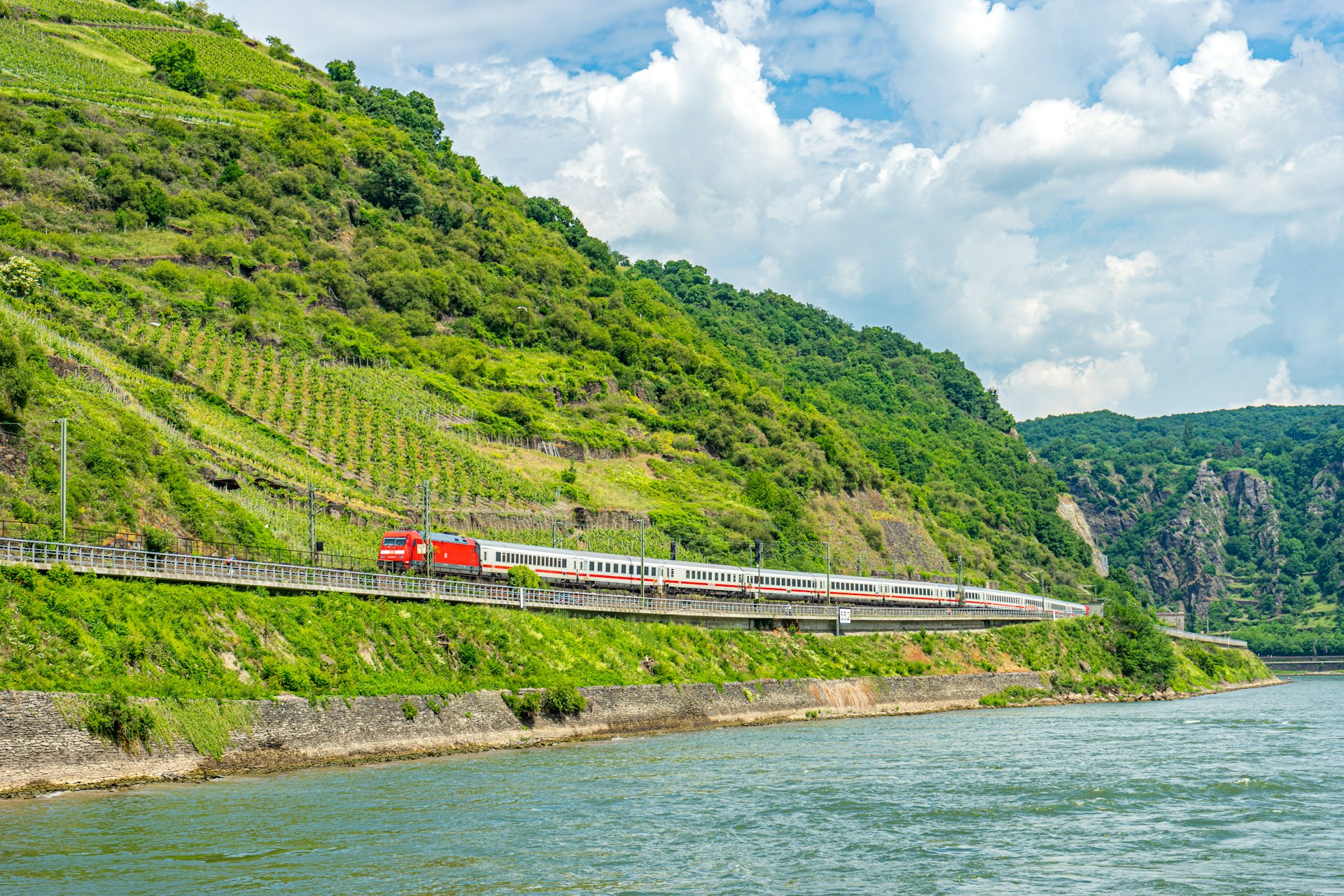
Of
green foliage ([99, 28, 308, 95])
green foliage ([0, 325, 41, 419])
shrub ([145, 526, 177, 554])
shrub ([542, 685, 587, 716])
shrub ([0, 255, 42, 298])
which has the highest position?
green foliage ([99, 28, 308, 95])

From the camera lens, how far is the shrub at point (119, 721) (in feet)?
123

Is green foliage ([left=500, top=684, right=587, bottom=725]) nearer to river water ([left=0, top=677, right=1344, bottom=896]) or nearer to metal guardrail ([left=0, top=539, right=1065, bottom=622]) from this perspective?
river water ([left=0, top=677, right=1344, bottom=896])

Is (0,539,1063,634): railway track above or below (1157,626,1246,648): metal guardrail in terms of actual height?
above

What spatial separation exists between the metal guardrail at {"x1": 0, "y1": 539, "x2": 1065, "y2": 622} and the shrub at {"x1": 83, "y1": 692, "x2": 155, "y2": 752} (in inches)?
255

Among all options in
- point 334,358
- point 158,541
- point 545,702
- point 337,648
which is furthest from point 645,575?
point 334,358

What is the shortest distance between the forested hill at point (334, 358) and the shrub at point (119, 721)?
1926 centimetres

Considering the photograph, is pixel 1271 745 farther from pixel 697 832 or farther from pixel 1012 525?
pixel 1012 525

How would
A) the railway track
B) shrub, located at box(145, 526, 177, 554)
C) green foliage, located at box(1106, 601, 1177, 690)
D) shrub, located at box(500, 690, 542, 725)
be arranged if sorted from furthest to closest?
green foliage, located at box(1106, 601, 1177, 690), shrub, located at box(145, 526, 177, 554), shrub, located at box(500, 690, 542, 725), the railway track

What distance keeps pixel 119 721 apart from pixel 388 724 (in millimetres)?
11826

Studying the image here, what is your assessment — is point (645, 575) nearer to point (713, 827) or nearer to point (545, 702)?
point (545, 702)

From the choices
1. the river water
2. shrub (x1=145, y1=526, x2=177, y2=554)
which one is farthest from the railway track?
the river water

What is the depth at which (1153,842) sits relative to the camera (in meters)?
34.3

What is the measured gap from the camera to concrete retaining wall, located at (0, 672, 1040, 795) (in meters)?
36.1

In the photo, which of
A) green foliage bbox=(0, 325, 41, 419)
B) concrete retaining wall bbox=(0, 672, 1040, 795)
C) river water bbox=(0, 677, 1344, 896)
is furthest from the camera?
green foliage bbox=(0, 325, 41, 419)
